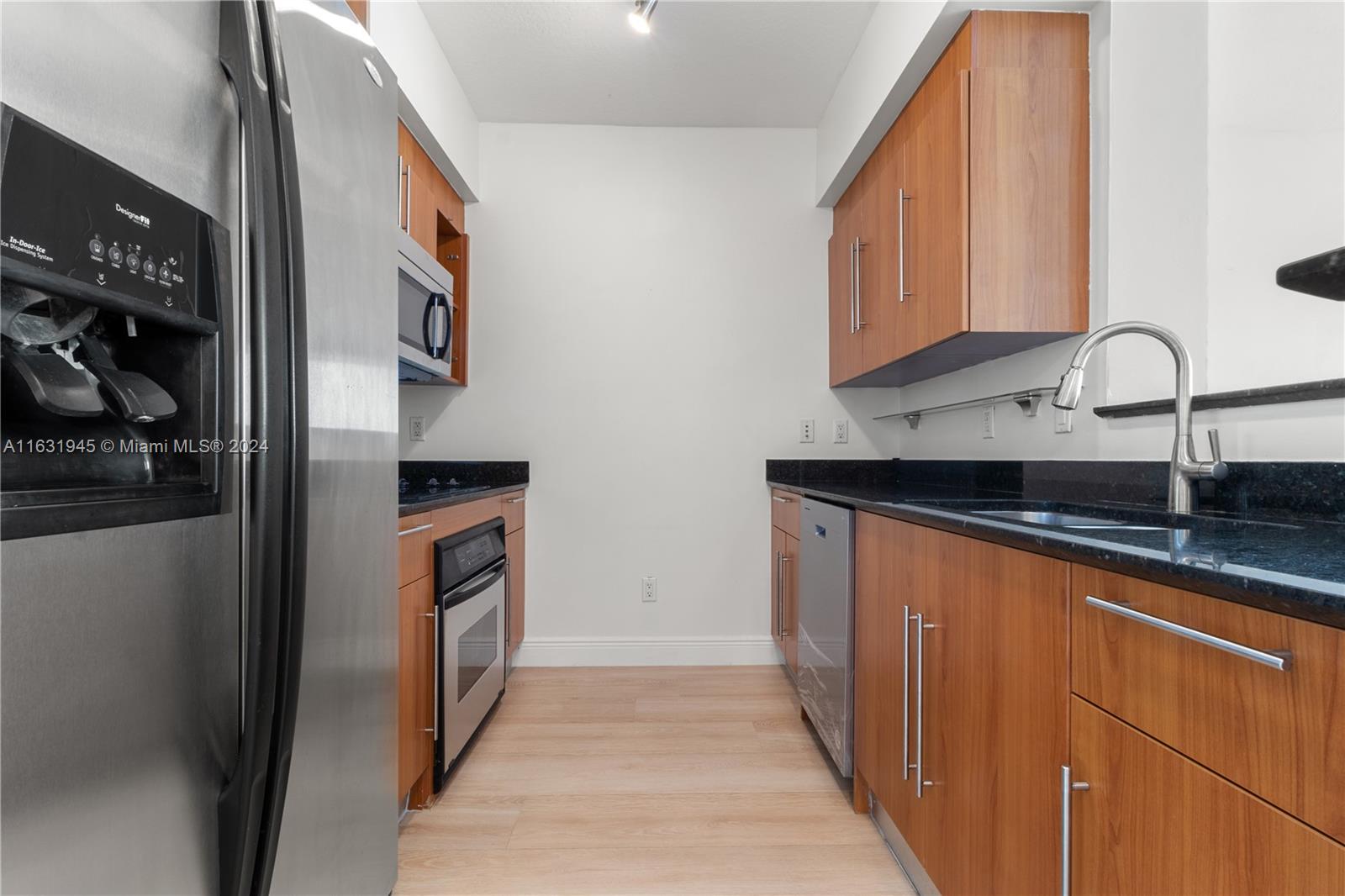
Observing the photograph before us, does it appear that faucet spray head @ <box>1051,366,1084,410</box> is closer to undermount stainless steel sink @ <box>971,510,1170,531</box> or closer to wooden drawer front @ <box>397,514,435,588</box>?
undermount stainless steel sink @ <box>971,510,1170,531</box>

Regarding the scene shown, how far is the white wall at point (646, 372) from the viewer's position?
9.79ft

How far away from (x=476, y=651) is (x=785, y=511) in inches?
53.0

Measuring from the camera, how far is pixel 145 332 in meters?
0.60

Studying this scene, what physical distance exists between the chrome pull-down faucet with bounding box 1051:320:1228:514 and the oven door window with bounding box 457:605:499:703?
1726mm

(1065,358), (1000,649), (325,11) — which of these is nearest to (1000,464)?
(1065,358)

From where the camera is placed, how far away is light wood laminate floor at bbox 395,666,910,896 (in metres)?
1.48

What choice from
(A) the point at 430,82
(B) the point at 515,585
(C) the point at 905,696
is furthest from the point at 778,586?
(A) the point at 430,82

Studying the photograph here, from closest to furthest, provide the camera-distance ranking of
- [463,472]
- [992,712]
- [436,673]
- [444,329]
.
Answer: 1. [992,712]
2. [436,673]
3. [444,329]
4. [463,472]

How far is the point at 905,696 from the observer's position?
1374 millimetres

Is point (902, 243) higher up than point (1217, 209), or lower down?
higher up

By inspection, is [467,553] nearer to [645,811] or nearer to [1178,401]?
[645,811]

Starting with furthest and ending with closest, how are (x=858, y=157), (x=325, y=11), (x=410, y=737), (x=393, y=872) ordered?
(x=858, y=157), (x=410, y=737), (x=393, y=872), (x=325, y=11)

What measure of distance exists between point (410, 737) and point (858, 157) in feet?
8.32

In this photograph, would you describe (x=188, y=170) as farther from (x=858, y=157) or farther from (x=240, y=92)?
(x=858, y=157)
